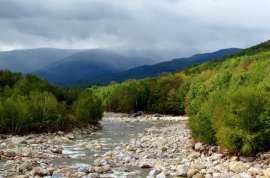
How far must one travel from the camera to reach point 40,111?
61.7m

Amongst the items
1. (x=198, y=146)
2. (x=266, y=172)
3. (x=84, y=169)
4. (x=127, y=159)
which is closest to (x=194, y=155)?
(x=198, y=146)

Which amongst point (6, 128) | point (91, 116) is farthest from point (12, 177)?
point (91, 116)

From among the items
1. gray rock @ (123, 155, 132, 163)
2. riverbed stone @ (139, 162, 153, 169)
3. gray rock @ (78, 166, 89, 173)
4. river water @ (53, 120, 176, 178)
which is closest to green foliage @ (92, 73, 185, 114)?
river water @ (53, 120, 176, 178)

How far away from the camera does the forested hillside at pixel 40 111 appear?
58062 millimetres

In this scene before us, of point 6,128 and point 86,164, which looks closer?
point 86,164

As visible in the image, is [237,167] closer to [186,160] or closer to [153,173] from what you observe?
[186,160]

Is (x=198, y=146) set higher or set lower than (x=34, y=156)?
lower

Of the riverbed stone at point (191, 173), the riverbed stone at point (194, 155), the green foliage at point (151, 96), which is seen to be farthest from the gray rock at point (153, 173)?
the green foliage at point (151, 96)

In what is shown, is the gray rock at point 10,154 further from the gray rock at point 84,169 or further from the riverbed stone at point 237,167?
the riverbed stone at point 237,167

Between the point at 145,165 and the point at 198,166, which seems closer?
the point at 198,166

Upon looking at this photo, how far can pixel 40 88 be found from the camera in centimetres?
8219

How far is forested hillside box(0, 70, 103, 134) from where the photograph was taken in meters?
58.1

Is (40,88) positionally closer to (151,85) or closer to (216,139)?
(216,139)

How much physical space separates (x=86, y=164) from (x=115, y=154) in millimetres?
5529
